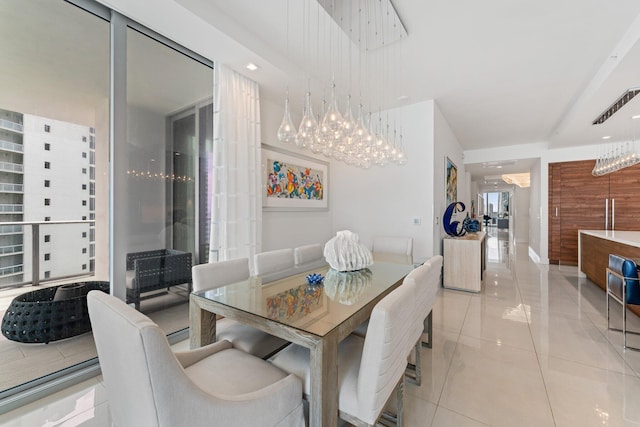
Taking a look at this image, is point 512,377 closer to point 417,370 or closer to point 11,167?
point 417,370

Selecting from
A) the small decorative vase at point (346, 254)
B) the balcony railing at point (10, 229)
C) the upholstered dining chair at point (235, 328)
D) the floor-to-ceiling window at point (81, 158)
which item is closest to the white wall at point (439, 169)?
the small decorative vase at point (346, 254)

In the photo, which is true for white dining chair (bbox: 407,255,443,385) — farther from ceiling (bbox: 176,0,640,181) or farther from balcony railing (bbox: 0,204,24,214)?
balcony railing (bbox: 0,204,24,214)

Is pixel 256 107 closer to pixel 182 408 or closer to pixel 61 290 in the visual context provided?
pixel 61 290

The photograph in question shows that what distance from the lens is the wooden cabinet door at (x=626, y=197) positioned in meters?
5.48

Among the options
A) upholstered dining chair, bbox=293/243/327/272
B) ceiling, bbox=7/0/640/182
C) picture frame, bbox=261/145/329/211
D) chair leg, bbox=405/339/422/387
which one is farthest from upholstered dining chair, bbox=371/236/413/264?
ceiling, bbox=7/0/640/182

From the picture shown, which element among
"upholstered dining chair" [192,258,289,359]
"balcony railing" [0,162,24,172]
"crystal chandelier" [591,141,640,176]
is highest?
"crystal chandelier" [591,141,640,176]

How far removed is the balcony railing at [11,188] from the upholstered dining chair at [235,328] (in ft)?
4.19

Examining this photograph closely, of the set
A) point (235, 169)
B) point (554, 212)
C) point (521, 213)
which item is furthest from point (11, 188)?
point (521, 213)

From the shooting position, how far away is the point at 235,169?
295 centimetres

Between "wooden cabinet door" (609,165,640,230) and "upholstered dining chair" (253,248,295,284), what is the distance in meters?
7.21

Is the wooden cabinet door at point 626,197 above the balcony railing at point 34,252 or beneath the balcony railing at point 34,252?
above

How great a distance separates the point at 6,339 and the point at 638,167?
983cm

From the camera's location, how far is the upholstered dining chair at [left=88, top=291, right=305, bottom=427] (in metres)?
0.80

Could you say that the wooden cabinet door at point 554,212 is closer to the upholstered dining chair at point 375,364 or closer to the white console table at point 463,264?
the white console table at point 463,264
